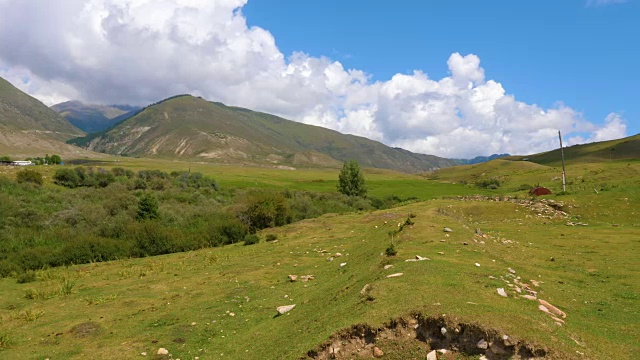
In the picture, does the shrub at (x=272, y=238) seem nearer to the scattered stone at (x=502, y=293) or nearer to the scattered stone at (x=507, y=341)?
the scattered stone at (x=502, y=293)

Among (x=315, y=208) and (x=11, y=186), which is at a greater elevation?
(x=11, y=186)

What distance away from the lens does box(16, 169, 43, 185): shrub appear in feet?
275

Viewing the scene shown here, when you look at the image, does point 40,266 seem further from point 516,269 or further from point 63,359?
point 516,269

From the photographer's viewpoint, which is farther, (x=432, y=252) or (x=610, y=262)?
(x=610, y=262)

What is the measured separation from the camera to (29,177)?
85625 millimetres

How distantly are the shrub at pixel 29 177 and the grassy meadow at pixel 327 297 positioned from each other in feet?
206

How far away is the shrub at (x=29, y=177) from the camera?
83688 mm

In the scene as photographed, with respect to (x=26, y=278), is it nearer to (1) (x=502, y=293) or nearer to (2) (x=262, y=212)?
(2) (x=262, y=212)

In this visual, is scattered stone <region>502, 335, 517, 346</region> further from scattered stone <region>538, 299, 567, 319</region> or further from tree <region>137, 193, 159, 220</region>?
tree <region>137, 193, 159, 220</region>

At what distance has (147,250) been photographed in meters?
43.3

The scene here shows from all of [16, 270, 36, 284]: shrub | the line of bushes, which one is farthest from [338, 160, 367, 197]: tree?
[16, 270, 36, 284]: shrub

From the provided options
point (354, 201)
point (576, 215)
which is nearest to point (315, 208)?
point (354, 201)

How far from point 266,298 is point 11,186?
80900 millimetres

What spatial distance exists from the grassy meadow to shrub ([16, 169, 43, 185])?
206 ft
